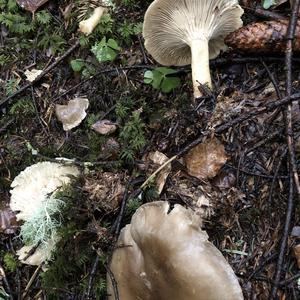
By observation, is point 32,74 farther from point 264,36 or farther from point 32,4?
point 264,36

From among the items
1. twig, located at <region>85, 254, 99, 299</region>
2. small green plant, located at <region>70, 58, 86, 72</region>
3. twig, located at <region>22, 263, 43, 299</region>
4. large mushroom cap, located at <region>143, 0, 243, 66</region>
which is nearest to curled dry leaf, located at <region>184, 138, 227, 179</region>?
large mushroom cap, located at <region>143, 0, 243, 66</region>

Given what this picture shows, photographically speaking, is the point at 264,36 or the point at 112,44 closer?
the point at 264,36

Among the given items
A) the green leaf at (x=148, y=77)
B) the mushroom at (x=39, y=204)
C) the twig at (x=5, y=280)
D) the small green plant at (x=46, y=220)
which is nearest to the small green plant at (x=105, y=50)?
the green leaf at (x=148, y=77)

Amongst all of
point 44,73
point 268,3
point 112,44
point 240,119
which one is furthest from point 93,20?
point 240,119

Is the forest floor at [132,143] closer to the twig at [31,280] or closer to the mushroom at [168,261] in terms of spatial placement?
the twig at [31,280]

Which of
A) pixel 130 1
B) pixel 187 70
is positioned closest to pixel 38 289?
pixel 187 70

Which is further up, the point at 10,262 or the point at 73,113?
the point at 73,113

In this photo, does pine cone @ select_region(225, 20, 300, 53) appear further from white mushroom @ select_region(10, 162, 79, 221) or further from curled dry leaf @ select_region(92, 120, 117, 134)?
white mushroom @ select_region(10, 162, 79, 221)
